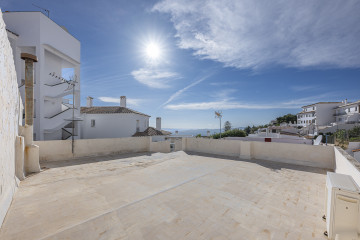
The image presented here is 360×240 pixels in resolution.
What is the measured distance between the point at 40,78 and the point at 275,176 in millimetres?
18302

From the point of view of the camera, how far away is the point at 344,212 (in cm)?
259

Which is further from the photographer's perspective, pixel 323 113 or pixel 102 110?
pixel 323 113

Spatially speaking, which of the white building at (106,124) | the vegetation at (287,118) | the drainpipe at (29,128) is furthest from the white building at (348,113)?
the drainpipe at (29,128)

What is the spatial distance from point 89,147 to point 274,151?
11056 mm

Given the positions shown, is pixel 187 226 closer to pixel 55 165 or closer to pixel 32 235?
pixel 32 235

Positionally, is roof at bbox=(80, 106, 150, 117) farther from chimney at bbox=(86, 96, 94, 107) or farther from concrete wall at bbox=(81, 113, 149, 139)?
chimney at bbox=(86, 96, 94, 107)

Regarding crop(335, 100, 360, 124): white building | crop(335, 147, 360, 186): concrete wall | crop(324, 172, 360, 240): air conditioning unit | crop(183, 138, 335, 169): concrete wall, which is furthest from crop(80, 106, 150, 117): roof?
crop(335, 100, 360, 124): white building

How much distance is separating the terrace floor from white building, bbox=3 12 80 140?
8.87 metres

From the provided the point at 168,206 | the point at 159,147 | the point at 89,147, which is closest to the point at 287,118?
the point at 159,147

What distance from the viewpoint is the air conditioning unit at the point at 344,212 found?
2510 millimetres

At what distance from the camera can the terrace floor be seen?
2965 millimetres

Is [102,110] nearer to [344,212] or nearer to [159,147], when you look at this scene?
[159,147]

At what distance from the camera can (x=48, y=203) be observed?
396 centimetres

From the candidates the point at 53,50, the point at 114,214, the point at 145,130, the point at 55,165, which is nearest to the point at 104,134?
the point at 145,130
